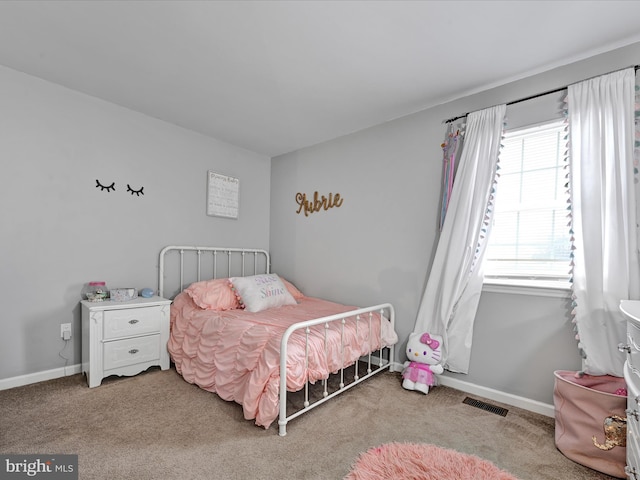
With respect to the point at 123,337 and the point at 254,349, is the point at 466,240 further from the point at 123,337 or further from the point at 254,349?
the point at 123,337

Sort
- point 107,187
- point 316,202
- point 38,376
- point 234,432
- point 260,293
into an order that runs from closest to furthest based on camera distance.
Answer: point 234,432 < point 38,376 < point 107,187 < point 260,293 < point 316,202

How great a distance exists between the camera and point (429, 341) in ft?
8.18

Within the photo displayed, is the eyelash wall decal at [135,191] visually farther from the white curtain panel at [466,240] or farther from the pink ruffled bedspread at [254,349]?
the white curtain panel at [466,240]

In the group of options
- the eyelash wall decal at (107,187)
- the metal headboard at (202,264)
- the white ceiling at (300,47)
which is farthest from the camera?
the metal headboard at (202,264)

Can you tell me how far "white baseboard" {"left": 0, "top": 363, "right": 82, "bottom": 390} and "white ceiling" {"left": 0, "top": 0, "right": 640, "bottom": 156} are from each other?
7.38ft

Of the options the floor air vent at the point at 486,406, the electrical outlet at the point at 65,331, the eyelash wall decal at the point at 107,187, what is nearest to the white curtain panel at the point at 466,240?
the floor air vent at the point at 486,406

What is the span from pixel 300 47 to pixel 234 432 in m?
2.35

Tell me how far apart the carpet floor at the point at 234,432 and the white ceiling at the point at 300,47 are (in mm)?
2311

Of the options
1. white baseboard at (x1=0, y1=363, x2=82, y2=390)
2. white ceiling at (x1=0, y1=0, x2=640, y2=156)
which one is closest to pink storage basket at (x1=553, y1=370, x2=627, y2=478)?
white ceiling at (x1=0, y1=0, x2=640, y2=156)

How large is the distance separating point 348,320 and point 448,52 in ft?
6.44

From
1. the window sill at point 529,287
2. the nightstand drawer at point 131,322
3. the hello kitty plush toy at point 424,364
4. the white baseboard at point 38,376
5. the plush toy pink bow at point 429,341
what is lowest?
the white baseboard at point 38,376

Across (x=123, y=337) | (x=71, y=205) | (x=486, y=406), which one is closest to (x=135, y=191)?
(x=71, y=205)

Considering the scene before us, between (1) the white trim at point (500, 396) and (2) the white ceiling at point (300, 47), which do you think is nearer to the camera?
(2) the white ceiling at point (300, 47)

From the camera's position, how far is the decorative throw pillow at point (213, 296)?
284cm
